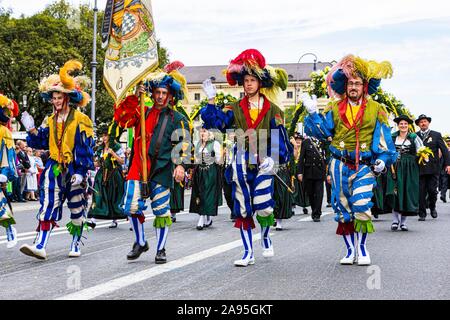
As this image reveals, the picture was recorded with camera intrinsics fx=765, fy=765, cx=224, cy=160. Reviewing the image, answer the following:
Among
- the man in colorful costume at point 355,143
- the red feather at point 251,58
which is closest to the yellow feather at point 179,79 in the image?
the red feather at point 251,58

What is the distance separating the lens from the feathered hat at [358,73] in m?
8.46

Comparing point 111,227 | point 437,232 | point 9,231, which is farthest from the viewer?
point 111,227

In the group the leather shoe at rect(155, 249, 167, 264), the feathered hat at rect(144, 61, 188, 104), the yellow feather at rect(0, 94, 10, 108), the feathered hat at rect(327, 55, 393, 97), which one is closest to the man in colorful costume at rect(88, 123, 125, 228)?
the yellow feather at rect(0, 94, 10, 108)

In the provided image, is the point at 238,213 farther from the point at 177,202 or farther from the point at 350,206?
the point at 177,202

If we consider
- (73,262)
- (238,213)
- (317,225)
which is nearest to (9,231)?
(73,262)

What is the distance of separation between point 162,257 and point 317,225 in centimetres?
643

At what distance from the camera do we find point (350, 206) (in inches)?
328

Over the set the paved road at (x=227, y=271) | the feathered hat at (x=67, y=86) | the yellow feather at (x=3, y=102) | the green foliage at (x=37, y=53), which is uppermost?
the green foliage at (x=37, y=53)

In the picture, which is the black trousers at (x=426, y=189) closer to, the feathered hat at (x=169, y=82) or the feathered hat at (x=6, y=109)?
the feathered hat at (x=169, y=82)

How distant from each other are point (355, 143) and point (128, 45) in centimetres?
293

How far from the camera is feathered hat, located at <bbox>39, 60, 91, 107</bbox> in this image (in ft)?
29.5

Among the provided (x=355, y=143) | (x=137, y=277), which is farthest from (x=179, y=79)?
(x=137, y=277)

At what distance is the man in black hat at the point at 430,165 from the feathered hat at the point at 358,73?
306 inches

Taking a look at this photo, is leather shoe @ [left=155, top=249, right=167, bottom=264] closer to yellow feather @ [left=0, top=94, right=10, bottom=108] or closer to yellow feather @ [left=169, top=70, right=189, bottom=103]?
yellow feather @ [left=169, top=70, right=189, bottom=103]
